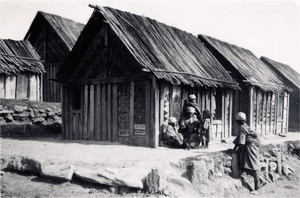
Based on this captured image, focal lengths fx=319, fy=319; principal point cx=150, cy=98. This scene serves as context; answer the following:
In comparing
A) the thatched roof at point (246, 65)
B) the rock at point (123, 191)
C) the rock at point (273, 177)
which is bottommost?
the rock at point (273, 177)

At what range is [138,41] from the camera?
1284 centimetres

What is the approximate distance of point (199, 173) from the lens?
8438mm

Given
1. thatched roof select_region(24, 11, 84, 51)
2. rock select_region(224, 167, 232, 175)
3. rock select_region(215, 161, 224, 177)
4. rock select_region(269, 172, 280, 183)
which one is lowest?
rock select_region(269, 172, 280, 183)

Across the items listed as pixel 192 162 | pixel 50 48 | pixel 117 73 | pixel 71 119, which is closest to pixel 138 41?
pixel 117 73

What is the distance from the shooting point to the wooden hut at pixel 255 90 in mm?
17406

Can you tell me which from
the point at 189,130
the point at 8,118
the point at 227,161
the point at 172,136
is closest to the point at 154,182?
the point at 227,161

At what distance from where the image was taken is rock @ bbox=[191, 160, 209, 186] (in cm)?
834

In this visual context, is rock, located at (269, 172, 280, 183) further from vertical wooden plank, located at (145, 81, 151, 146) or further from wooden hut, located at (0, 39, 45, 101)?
wooden hut, located at (0, 39, 45, 101)

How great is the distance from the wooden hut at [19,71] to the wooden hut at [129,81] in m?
4.38

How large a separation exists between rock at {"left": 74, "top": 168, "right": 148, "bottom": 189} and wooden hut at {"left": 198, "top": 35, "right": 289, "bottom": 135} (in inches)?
436

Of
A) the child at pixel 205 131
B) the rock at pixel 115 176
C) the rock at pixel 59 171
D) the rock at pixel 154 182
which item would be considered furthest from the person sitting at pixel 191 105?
the rock at pixel 59 171

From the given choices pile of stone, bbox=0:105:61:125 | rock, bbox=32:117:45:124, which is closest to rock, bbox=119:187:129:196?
pile of stone, bbox=0:105:61:125

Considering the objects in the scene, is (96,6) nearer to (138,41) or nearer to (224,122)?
(138,41)

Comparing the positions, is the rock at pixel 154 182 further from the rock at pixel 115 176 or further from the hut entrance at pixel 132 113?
the hut entrance at pixel 132 113
